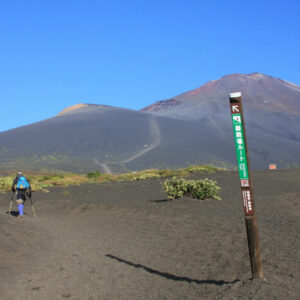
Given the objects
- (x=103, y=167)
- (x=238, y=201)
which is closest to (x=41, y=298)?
(x=238, y=201)

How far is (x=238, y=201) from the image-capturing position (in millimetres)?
17750

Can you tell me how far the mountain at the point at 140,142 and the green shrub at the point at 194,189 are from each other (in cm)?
6805

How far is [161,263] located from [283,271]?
2.18 m

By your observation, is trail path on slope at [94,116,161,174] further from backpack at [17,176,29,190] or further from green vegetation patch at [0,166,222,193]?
backpack at [17,176,29,190]

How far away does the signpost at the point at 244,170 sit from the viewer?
6.03 metres

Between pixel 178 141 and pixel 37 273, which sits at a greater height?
pixel 178 141

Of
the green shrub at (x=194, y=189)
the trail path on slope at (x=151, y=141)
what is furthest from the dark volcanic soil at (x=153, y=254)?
the trail path on slope at (x=151, y=141)

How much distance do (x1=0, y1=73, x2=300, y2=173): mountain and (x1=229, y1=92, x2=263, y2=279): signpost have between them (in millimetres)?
80953

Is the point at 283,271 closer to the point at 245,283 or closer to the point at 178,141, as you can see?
the point at 245,283

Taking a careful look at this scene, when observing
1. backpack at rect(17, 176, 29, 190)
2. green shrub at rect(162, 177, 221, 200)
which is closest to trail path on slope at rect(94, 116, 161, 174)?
green shrub at rect(162, 177, 221, 200)

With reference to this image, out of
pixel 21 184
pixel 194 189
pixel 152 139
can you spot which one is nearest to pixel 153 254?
pixel 21 184

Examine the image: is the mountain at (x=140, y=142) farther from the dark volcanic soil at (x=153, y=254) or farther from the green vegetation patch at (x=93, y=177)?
the dark volcanic soil at (x=153, y=254)

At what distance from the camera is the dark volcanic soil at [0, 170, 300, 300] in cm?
657

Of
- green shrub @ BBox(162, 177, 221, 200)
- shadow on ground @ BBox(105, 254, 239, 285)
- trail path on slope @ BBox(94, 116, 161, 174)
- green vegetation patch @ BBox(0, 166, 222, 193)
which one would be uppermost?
trail path on slope @ BBox(94, 116, 161, 174)
